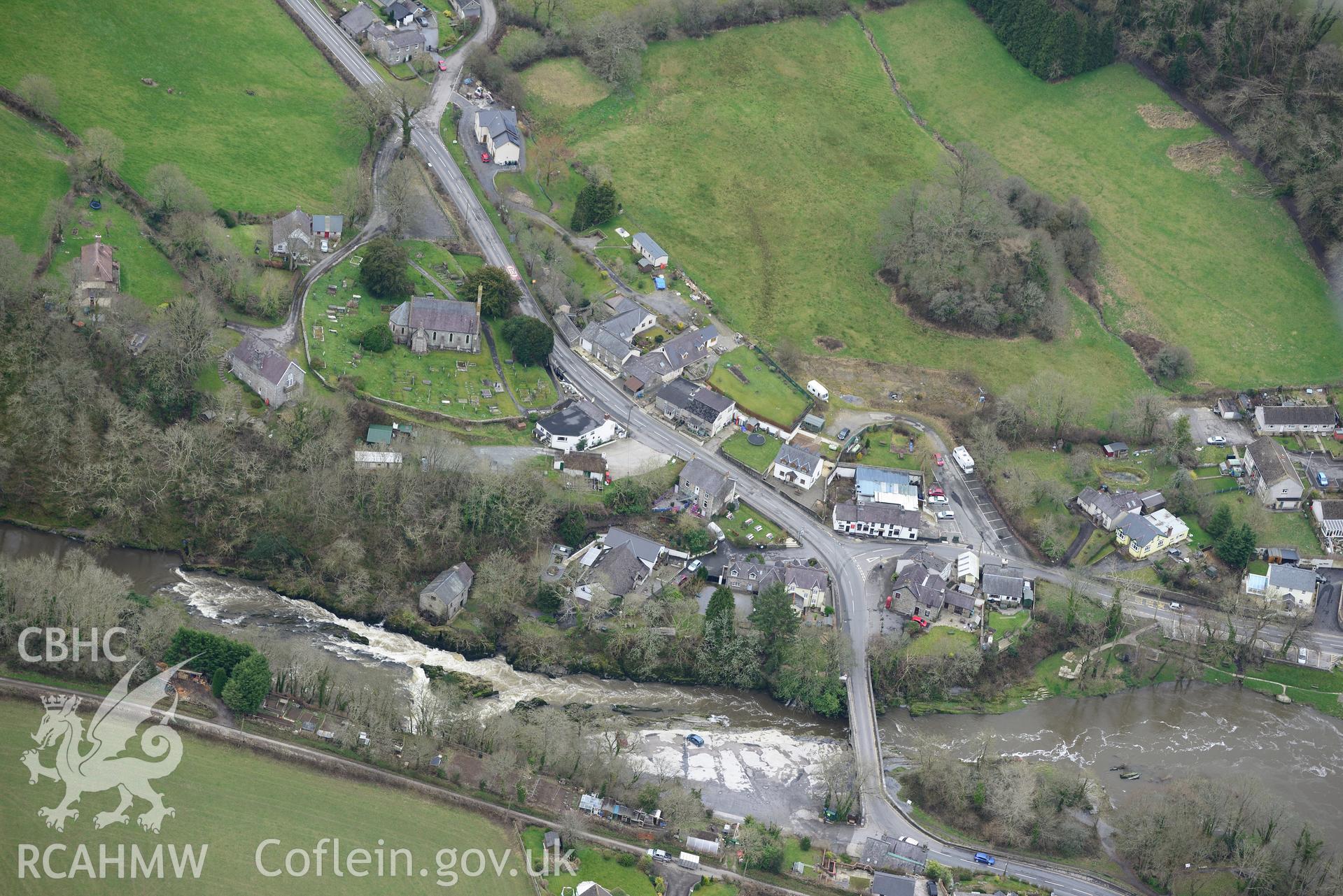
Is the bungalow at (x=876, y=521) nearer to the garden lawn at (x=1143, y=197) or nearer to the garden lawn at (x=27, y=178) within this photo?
the garden lawn at (x=1143, y=197)

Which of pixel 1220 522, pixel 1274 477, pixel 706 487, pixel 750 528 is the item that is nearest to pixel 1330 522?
pixel 1274 477

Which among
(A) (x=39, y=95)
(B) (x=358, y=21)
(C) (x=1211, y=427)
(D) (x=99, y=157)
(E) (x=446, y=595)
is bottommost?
(E) (x=446, y=595)

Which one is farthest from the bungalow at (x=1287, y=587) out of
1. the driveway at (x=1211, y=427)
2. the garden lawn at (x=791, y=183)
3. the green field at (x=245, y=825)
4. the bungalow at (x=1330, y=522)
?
the green field at (x=245, y=825)

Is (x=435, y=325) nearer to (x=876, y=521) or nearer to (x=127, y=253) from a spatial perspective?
(x=127, y=253)

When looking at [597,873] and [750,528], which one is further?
[750,528]

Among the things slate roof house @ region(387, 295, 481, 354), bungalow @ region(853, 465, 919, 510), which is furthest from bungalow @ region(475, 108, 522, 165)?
bungalow @ region(853, 465, 919, 510)

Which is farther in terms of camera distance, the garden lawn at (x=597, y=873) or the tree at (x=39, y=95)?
the tree at (x=39, y=95)

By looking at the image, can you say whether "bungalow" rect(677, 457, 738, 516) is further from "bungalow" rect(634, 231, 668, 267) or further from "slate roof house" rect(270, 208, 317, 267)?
"slate roof house" rect(270, 208, 317, 267)
